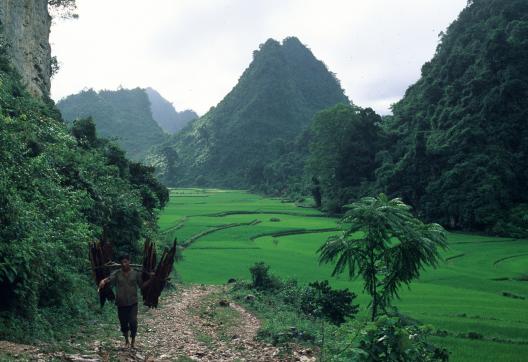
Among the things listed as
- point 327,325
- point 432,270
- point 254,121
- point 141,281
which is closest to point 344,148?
point 432,270

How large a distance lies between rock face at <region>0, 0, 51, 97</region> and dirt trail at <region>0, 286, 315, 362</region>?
15435 mm

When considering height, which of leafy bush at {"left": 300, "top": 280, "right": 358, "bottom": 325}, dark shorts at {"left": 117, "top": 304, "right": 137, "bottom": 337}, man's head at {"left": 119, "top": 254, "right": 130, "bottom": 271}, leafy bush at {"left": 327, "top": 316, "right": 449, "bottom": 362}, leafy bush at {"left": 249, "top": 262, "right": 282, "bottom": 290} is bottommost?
leafy bush at {"left": 249, "top": 262, "right": 282, "bottom": 290}

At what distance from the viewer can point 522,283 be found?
815 inches

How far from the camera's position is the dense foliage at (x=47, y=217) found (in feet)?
27.6

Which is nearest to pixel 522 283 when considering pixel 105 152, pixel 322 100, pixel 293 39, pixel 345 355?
pixel 345 355

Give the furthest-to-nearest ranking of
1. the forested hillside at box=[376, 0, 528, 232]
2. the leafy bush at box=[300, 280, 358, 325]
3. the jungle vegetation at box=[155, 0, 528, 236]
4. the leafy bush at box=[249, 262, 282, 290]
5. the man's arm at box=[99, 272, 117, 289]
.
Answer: the jungle vegetation at box=[155, 0, 528, 236], the forested hillside at box=[376, 0, 528, 232], the leafy bush at box=[249, 262, 282, 290], the leafy bush at box=[300, 280, 358, 325], the man's arm at box=[99, 272, 117, 289]

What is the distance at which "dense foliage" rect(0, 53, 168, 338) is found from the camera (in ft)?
27.6

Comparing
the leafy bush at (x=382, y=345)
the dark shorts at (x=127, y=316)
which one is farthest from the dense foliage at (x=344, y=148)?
the leafy bush at (x=382, y=345)

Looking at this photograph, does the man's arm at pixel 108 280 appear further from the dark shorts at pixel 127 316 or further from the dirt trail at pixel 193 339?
the dirt trail at pixel 193 339

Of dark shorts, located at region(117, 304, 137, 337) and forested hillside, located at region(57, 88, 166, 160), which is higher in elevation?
forested hillside, located at region(57, 88, 166, 160)

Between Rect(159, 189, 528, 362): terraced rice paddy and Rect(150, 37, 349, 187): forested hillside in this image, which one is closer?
Rect(159, 189, 528, 362): terraced rice paddy

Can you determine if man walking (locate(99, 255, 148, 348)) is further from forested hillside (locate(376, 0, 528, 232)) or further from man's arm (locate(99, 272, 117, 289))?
forested hillside (locate(376, 0, 528, 232))

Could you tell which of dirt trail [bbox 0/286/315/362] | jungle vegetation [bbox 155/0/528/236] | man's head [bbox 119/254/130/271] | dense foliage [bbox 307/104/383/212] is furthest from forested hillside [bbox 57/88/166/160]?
man's head [bbox 119/254/130/271]

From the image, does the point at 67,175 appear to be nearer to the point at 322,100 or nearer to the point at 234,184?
the point at 234,184
